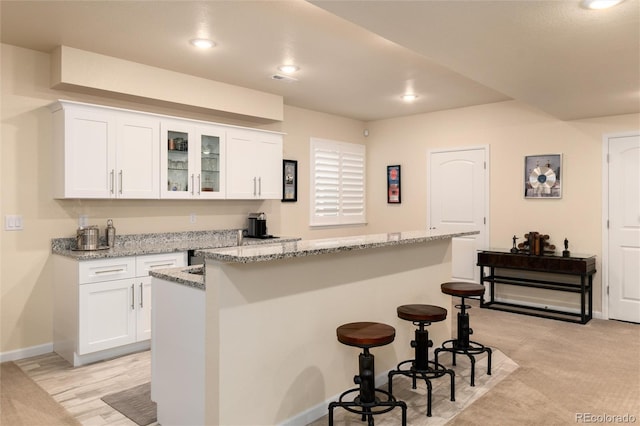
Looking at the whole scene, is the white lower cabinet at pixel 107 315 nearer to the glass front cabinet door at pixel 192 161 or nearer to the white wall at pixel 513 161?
the glass front cabinet door at pixel 192 161

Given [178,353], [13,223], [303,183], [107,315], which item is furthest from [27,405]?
[303,183]

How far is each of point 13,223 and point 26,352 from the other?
1.11 metres

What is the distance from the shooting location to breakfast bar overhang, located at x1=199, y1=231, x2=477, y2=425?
2.19 m

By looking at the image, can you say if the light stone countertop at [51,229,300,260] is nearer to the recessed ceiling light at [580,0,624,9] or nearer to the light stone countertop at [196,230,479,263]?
the light stone countertop at [196,230,479,263]

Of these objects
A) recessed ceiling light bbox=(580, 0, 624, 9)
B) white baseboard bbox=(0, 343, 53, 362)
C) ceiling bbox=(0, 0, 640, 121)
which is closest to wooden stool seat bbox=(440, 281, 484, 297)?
ceiling bbox=(0, 0, 640, 121)

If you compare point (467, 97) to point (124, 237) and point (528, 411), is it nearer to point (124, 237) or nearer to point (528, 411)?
point (528, 411)

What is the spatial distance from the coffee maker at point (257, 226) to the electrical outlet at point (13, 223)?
2.31 m

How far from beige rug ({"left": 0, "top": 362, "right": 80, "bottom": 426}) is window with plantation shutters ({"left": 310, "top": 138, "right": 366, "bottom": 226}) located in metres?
3.76

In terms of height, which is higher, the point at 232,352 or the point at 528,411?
the point at 232,352

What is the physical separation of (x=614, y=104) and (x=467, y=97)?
1.55m

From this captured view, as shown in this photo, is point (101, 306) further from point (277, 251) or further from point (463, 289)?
point (463, 289)

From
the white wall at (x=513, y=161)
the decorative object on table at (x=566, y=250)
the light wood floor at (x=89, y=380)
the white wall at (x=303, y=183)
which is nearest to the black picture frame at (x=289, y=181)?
the white wall at (x=303, y=183)

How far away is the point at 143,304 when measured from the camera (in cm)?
388

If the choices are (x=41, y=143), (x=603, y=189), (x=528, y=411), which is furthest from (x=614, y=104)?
(x=41, y=143)
